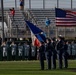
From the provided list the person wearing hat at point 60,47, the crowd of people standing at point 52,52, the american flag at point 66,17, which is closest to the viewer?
the crowd of people standing at point 52,52

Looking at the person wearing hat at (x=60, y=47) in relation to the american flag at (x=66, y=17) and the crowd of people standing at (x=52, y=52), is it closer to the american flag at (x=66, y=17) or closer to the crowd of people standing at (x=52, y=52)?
the crowd of people standing at (x=52, y=52)

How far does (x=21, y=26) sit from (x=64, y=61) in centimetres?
3159

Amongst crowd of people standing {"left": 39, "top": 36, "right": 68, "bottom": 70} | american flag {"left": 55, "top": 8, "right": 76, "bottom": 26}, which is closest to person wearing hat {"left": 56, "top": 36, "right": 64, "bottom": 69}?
crowd of people standing {"left": 39, "top": 36, "right": 68, "bottom": 70}

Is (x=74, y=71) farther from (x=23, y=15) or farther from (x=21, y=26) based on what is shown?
(x=23, y=15)

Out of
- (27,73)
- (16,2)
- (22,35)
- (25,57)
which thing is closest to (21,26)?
(22,35)

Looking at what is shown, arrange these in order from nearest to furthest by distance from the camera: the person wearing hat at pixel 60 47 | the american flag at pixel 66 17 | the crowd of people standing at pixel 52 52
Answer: the crowd of people standing at pixel 52 52 < the person wearing hat at pixel 60 47 < the american flag at pixel 66 17

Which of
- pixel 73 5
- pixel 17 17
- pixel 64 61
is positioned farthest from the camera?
pixel 73 5

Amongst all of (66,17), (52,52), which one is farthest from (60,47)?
(66,17)

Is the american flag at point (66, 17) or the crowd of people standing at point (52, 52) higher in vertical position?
the american flag at point (66, 17)

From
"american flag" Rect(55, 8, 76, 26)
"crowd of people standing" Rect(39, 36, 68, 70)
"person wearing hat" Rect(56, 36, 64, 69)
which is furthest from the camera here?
→ "american flag" Rect(55, 8, 76, 26)

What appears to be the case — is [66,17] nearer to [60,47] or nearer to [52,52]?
[60,47]

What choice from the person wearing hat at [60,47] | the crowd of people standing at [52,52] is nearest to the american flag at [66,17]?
the crowd of people standing at [52,52]

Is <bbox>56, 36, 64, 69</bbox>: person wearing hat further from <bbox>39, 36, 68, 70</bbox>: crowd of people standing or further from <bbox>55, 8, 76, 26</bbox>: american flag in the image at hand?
<bbox>55, 8, 76, 26</bbox>: american flag

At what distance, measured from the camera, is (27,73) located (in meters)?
27.0
